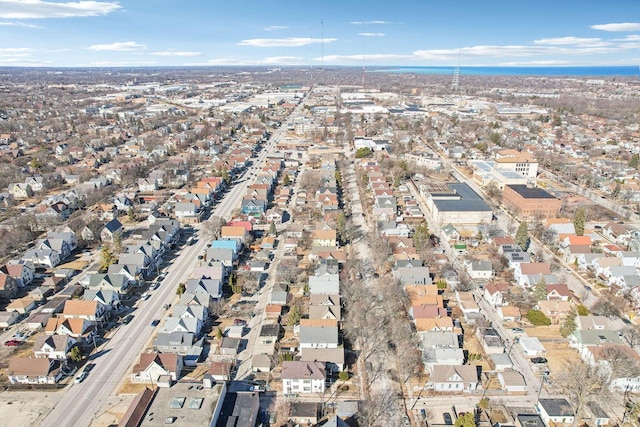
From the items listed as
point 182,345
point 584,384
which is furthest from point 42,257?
point 584,384

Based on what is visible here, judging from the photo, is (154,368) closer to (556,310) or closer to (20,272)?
(20,272)

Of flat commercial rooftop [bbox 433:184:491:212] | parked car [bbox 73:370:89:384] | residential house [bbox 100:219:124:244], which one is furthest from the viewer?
flat commercial rooftop [bbox 433:184:491:212]

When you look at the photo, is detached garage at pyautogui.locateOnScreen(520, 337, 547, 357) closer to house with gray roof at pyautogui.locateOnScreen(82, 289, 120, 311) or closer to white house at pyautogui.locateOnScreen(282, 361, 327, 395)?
white house at pyautogui.locateOnScreen(282, 361, 327, 395)

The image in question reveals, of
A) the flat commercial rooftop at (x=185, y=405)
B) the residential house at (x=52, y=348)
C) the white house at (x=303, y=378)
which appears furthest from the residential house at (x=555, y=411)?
the residential house at (x=52, y=348)

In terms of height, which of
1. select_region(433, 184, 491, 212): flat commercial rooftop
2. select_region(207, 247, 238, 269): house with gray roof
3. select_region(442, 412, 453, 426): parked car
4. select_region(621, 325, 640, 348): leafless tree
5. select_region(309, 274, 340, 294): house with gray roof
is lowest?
select_region(442, 412, 453, 426): parked car

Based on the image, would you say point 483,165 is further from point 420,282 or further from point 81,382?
point 81,382

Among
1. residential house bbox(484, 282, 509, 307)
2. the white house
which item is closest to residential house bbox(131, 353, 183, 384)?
the white house
